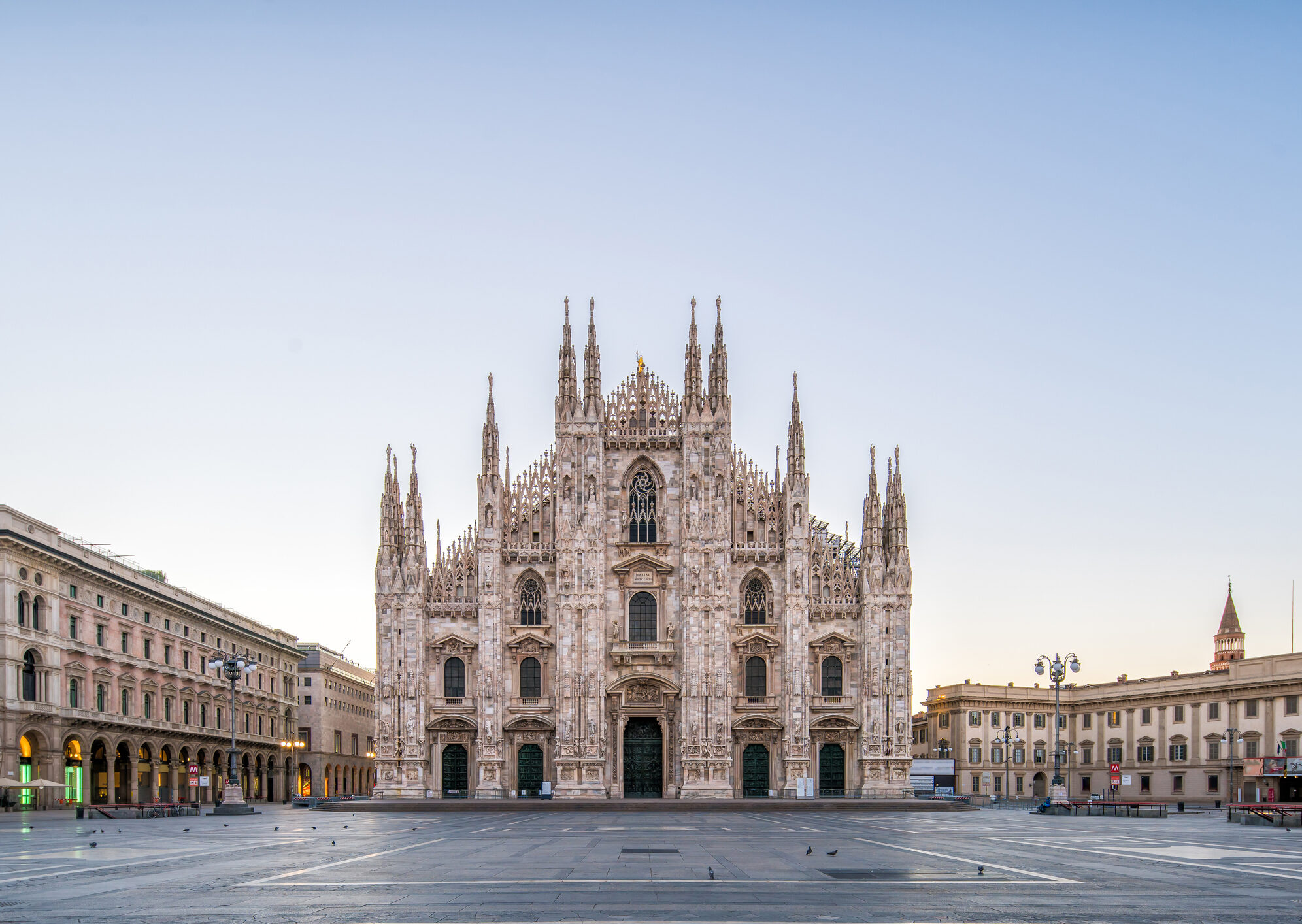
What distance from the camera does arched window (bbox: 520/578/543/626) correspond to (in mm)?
67938

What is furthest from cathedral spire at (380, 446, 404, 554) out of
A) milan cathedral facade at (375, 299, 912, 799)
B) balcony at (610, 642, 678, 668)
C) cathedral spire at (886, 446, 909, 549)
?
cathedral spire at (886, 446, 909, 549)

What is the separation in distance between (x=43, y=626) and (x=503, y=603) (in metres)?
22.2

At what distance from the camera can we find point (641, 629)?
A: 67875mm

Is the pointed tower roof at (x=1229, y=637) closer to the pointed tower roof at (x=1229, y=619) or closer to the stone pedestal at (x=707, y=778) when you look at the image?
the pointed tower roof at (x=1229, y=619)

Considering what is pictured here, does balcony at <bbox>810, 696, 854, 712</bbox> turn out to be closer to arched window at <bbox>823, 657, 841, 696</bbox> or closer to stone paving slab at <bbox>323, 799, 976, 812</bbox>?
arched window at <bbox>823, 657, 841, 696</bbox>

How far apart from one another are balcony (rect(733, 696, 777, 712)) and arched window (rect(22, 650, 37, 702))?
34.1 metres

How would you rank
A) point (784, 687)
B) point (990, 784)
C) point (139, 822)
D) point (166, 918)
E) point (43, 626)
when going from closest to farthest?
point (166, 918) < point (139, 822) < point (43, 626) < point (784, 687) < point (990, 784)

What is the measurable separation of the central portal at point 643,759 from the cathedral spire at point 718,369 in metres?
17.6

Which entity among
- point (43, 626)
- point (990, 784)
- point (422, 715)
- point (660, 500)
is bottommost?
point (990, 784)

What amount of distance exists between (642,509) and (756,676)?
10.9m

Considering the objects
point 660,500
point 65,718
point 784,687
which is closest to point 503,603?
point 660,500

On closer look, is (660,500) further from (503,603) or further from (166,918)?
(166,918)

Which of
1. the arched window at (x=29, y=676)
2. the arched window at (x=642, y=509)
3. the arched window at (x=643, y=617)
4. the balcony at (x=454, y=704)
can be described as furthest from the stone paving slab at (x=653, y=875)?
the arched window at (x=642, y=509)

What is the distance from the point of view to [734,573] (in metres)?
67.9
